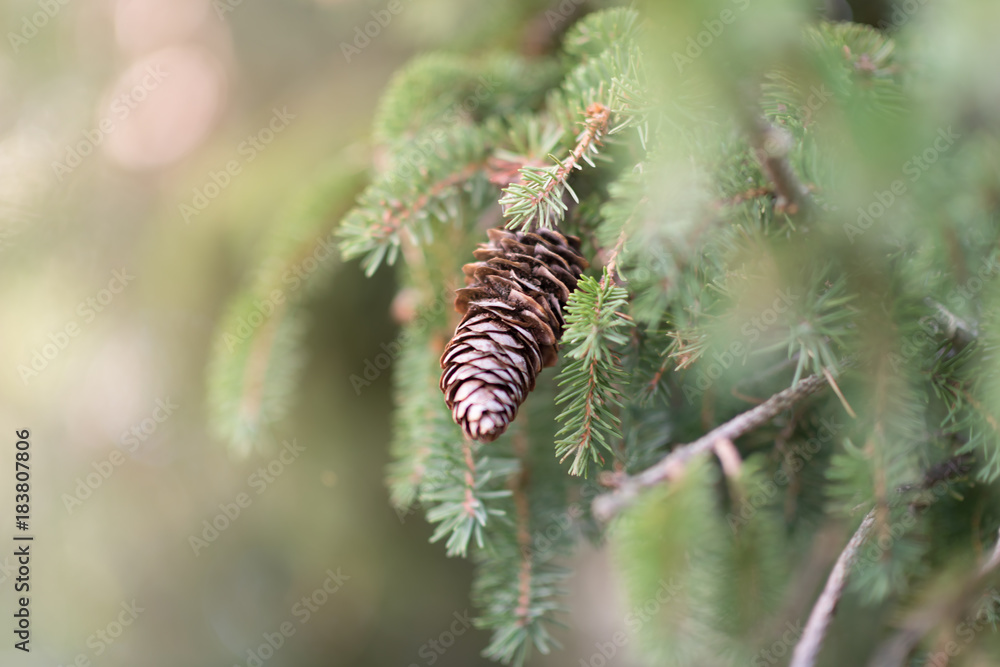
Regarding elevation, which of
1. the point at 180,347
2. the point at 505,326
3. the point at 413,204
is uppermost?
the point at 180,347

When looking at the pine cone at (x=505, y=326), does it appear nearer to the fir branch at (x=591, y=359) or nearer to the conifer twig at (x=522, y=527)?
the fir branch at (x=591, y=359)

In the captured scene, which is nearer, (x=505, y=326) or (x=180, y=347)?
(x=505, y=326)

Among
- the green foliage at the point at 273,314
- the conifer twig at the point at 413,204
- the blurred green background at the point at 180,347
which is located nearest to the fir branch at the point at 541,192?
the conifer twig at the point at 413,204

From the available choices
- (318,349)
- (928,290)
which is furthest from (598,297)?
(318,349)

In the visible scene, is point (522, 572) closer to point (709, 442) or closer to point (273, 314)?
point (709, 442)

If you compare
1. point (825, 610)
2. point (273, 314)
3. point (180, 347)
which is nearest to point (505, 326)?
point (825, 610)
